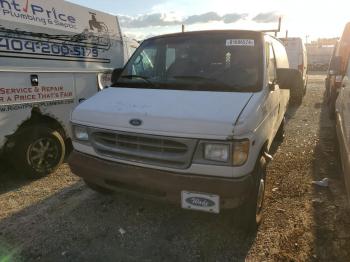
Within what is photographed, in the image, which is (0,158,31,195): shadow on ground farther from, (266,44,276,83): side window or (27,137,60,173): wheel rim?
(266,44,276,83): side window

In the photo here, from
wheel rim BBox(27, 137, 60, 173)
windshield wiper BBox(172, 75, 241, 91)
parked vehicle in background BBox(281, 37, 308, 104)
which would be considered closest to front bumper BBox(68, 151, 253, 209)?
windshield wiper BBox(172, 75, 241, 91)

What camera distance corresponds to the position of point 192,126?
3018 mm

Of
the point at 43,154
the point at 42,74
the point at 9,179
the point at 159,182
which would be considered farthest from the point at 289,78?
the point at 9,179

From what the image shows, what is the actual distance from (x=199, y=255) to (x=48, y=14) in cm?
423

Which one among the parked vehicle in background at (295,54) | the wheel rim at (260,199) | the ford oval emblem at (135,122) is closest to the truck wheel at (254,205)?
the wheel rim at (260,199)

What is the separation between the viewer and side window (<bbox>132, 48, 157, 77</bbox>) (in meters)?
4.36

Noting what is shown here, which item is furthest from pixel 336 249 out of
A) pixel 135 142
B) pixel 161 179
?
pixel 135 142

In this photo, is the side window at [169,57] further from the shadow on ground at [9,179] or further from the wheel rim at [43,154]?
the shadow on ground at [9,179]

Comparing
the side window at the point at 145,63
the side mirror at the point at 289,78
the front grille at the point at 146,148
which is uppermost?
the side window at the point at 145,63

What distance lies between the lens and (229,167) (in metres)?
3.01

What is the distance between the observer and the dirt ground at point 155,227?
3.34m

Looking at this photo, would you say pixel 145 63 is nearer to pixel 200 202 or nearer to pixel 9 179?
pixel 200 202

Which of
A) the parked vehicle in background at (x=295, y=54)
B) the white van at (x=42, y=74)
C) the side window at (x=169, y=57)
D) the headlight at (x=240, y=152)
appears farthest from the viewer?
the parked vehicle in background at (x=295, y=54)

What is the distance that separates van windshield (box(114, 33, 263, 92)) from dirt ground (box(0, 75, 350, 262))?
1.52m
